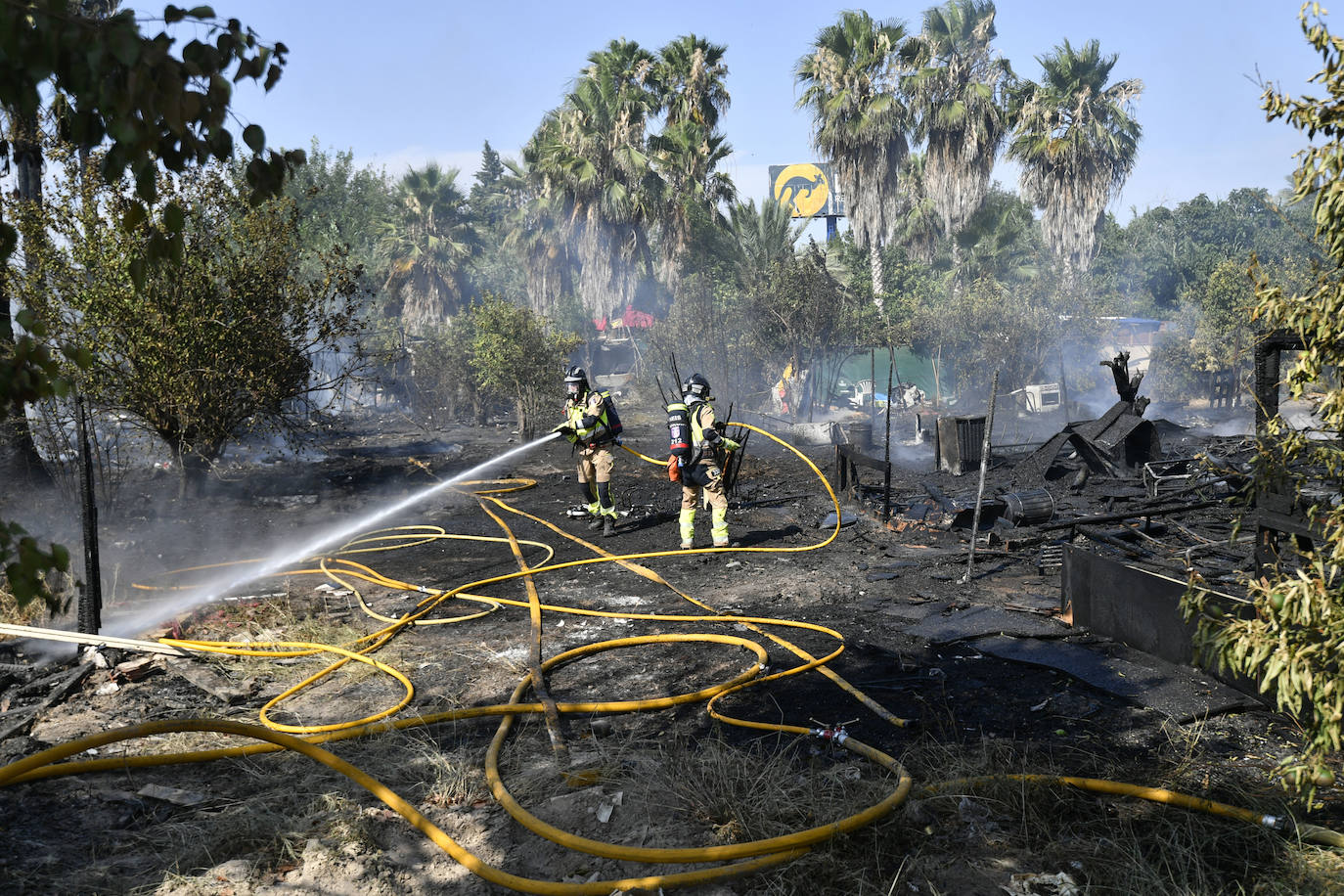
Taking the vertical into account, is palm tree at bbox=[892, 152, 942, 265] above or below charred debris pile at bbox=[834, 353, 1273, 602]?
above

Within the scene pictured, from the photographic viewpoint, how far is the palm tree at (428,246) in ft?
115

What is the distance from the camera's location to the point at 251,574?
31.1 feet

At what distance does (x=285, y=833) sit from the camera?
3.85 metres

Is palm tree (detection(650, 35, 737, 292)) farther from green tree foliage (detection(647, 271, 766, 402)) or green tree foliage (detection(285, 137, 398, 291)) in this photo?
green tree foliage (detection(285, 137, 398, 291))

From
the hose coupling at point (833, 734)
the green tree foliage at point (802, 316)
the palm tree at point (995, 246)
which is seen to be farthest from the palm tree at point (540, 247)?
the hose coupling at point (833, 734)

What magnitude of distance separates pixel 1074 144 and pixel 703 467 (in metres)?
26.2

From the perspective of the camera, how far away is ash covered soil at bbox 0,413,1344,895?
3.75 m

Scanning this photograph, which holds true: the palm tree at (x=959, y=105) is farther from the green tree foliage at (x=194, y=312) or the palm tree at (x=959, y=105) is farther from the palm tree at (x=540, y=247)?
the green tree foliage at (x=194, y=312)

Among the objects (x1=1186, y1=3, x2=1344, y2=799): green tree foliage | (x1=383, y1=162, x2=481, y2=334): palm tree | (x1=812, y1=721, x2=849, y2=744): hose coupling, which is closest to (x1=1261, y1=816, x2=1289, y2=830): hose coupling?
(x1=1186, y1=3, x2=1344, y2=799): green tree foliage

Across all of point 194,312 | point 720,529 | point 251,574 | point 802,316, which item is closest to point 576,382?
point 720,529

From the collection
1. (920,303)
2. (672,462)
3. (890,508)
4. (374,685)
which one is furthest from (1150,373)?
(374,685)

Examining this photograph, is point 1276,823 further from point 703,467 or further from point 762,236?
point 762,236

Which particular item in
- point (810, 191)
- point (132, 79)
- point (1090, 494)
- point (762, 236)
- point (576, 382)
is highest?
point (810, 191)

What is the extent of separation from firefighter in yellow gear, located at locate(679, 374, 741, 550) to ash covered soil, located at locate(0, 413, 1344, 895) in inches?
20.1
